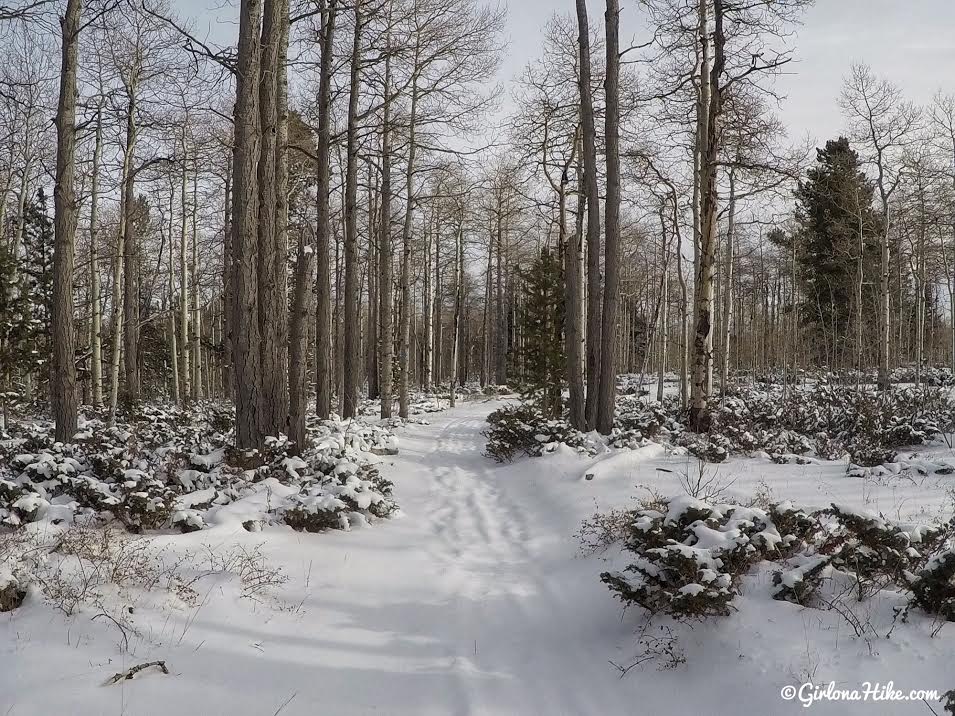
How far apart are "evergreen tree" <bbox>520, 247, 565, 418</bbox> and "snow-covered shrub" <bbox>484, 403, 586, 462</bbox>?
3846mm

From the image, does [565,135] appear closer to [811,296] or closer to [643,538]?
[643,538]

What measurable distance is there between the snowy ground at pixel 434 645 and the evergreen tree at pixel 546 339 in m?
9.77

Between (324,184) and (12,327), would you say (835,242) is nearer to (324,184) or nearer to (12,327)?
(324,184)

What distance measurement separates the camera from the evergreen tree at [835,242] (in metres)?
20.9

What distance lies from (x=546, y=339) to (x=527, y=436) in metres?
5.87

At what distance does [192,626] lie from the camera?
3.65 metres

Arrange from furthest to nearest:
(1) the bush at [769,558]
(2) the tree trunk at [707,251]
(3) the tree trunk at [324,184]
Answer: (3) the tree trunk at [324,184]
(2) the tree trunk at [707,251]
(1) the bush at [769,558]

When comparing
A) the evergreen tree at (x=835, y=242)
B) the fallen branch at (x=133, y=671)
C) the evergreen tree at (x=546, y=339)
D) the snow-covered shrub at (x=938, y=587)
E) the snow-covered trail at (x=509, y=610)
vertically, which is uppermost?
the evergreen tree at (x=835, y=242)

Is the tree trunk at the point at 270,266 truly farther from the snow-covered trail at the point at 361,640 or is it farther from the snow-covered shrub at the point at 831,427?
the snow-covered shrub at the point at 831,427

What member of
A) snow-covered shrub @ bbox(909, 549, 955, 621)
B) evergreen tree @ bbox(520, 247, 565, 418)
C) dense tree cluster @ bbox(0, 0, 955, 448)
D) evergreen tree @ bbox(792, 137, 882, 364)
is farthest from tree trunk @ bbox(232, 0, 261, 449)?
evergreen tree @ bbox(792, 137, 882, 364)

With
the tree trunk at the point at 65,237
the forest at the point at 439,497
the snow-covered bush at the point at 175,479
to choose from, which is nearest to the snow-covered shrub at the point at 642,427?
the forest at the point at 439,497

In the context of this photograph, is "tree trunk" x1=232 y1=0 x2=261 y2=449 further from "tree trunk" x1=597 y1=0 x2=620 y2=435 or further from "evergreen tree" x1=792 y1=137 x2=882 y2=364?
"evergreen tree" x1=792 y1=137 x2=882 y2=364

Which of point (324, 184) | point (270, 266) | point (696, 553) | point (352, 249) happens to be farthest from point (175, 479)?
point (352, 249)

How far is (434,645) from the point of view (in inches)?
150
